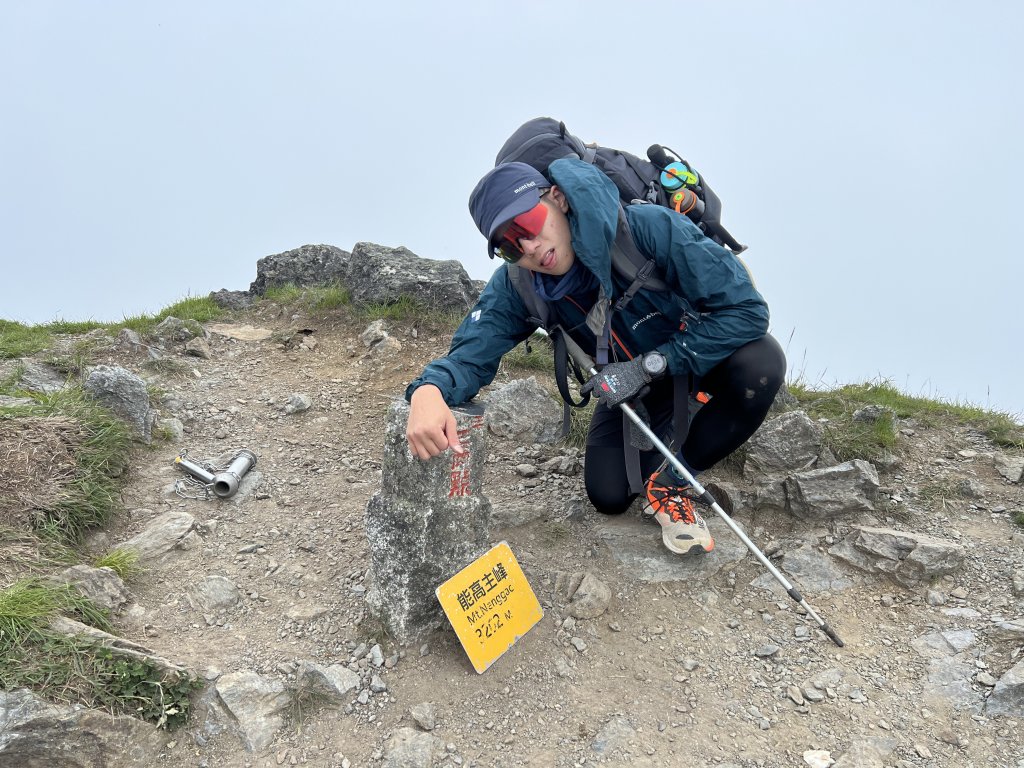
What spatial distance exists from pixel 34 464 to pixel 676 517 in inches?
185

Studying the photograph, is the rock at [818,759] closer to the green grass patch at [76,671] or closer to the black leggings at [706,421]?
the black leggings at [706,421]

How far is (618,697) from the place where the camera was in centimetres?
376

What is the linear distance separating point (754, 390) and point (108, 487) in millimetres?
4850

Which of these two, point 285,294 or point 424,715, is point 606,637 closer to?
point 424,715

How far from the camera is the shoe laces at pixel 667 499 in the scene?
479 cm

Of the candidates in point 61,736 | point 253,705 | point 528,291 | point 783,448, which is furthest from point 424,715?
point 783,448

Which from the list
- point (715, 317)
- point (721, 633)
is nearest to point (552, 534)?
point (721, 633)

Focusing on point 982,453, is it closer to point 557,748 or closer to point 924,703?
point 924,703

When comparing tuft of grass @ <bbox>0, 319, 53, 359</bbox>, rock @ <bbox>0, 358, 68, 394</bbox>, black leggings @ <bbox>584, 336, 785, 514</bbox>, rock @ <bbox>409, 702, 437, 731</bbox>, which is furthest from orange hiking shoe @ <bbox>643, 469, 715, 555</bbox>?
tuft of grass @ <bbox>0, 319, 53, 359</bbox>

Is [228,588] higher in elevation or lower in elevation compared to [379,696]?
higher

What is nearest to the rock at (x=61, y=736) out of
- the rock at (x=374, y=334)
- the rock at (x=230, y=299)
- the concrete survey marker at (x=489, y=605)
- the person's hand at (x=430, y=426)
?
the concrete survey marker at (x=489, y=605)

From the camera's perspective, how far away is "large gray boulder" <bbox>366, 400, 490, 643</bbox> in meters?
3.83

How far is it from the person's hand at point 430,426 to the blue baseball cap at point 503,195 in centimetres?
93

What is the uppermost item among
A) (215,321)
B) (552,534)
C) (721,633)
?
(215,321)
